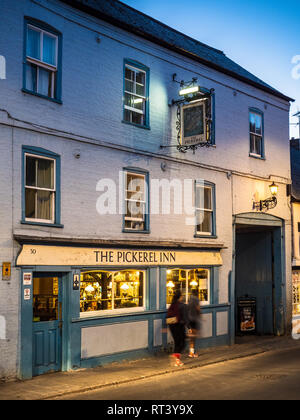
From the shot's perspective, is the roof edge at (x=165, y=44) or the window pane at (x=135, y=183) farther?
the window pane at (x=135, y=183)

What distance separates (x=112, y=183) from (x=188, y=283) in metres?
4.46

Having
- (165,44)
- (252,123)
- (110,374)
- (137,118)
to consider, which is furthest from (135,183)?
(252,123)

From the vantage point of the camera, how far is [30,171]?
41.9 feet

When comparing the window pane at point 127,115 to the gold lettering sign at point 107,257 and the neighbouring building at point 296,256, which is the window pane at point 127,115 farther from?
the neighbouring building at point 296,256

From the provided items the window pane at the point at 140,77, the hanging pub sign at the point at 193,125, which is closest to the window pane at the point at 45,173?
the window pane at the point at 140,77

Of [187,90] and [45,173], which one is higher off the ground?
[187,90]

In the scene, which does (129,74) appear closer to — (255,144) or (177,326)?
(255,144)

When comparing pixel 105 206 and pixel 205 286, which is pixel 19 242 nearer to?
pixel 105 206

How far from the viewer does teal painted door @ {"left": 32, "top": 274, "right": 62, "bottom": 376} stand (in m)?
12.6

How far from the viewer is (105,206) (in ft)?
47.3

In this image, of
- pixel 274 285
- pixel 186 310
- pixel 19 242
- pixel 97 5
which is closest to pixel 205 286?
pixel 186 310

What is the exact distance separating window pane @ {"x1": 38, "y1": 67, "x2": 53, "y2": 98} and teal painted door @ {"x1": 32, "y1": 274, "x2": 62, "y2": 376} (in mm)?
4454

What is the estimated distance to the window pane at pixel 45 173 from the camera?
1300 centimetres

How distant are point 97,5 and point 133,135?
395cm
